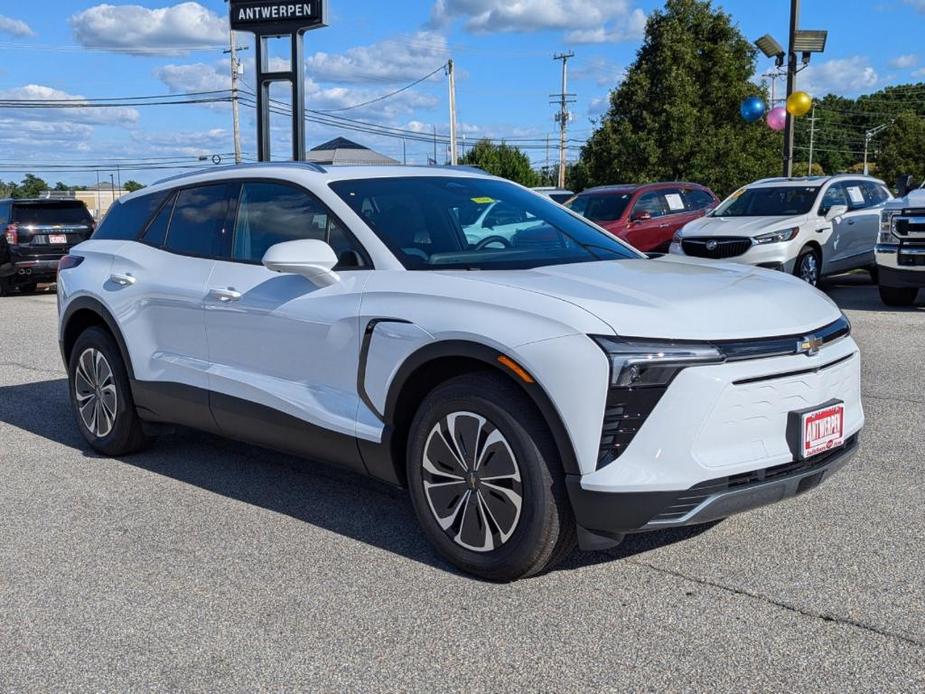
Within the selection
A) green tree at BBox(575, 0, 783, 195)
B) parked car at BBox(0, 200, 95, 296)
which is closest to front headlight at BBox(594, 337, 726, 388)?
parked car at BBox(0, 200, 95, 296)

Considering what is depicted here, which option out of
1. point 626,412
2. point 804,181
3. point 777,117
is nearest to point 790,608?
point 626,412

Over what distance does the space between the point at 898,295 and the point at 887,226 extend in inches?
46.3

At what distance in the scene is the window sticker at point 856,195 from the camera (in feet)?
49.5

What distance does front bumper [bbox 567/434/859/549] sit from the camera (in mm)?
3592

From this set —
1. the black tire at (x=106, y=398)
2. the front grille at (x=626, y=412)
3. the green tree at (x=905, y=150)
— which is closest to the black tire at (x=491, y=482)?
the front grille at (x=626, y=412)

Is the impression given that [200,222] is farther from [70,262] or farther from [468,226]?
[468,226]

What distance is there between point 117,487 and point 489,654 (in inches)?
116

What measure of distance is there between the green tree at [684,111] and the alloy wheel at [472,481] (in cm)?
2973

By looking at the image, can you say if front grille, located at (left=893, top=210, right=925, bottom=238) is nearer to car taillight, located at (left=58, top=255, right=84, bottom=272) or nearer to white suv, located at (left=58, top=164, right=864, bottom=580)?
white suv, located at (left=58, top=164, right=864, bottom=580)

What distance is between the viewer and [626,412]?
3.56 metres

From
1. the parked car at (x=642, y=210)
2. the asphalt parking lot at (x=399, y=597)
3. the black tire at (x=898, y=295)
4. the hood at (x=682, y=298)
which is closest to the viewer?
the asphalt parking lot at (x=399, y=597)

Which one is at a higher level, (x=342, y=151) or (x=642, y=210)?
(x=342, y=151)

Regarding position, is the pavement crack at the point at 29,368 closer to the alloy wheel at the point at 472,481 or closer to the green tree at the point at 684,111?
the alloy wheel at the point at 472,481

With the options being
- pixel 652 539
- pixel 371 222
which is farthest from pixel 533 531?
pixel 371 222
